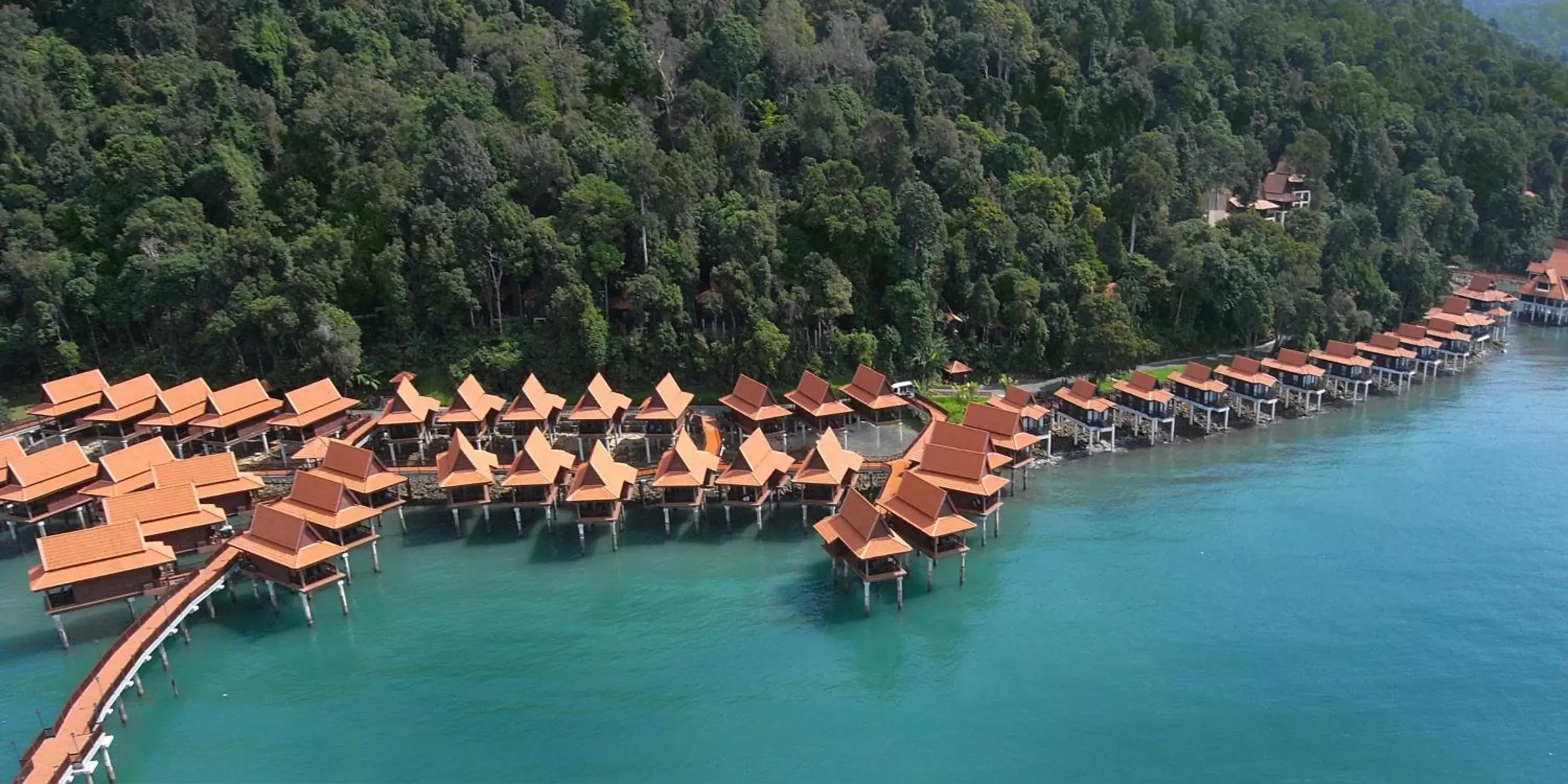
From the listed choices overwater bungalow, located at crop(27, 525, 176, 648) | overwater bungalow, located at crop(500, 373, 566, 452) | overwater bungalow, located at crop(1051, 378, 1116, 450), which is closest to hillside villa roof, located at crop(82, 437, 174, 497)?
overwater bungalow, located at crop(27, 525, 176, 648)

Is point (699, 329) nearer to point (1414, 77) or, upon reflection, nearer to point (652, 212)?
point (652, 212)

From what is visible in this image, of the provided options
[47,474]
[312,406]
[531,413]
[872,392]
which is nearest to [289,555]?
[531,413]

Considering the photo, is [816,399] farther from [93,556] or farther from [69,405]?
[69,405]

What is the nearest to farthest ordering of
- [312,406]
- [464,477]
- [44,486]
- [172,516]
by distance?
[172,516]
[44,486]
[464,477]
[312,406]

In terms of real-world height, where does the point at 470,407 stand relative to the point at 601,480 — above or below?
above

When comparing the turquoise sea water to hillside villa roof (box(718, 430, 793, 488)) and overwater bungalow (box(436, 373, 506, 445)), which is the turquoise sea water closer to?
hillside villa roof (box(718, 430, 793, 488))

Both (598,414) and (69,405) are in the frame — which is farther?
(69,405)

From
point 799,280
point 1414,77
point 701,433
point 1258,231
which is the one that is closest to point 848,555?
point 701,433
